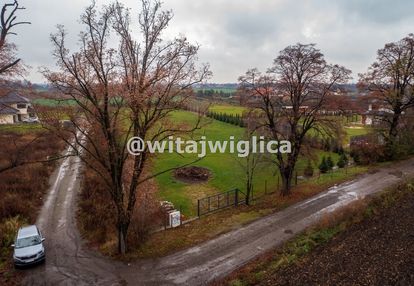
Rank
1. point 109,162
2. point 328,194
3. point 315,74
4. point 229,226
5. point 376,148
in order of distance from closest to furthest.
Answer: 1. point 109,162
2. point 229,226
3. point 315,74
4. point 328,194
5. point 376,148

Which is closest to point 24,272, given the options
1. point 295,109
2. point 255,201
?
point 255,201

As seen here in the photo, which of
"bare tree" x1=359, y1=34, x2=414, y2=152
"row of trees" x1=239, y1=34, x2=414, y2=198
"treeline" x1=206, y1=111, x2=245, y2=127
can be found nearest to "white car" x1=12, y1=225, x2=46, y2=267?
"row of trees" x1=239, y1=34, x2=414, y2=198

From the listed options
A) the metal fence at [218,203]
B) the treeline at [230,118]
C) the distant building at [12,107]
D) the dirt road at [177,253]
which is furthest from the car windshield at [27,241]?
the treeline at [230,118]

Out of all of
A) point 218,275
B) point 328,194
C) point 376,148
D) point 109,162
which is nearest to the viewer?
point 218,275

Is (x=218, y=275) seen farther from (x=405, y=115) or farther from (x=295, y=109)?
(x=405, y=115)

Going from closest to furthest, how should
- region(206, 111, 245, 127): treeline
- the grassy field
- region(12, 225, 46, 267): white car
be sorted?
region(12, 225, 46, 267): white car, the grassy field, region(206, 111, 245, 127): treeline

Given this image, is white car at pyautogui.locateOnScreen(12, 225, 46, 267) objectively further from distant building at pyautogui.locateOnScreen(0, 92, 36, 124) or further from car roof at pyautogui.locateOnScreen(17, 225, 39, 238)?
distant building at pyautogui.locateOnScreen(0, 92, 36, 124)

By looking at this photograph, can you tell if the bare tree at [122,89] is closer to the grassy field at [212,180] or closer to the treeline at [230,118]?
the grassy field at [212,180]
